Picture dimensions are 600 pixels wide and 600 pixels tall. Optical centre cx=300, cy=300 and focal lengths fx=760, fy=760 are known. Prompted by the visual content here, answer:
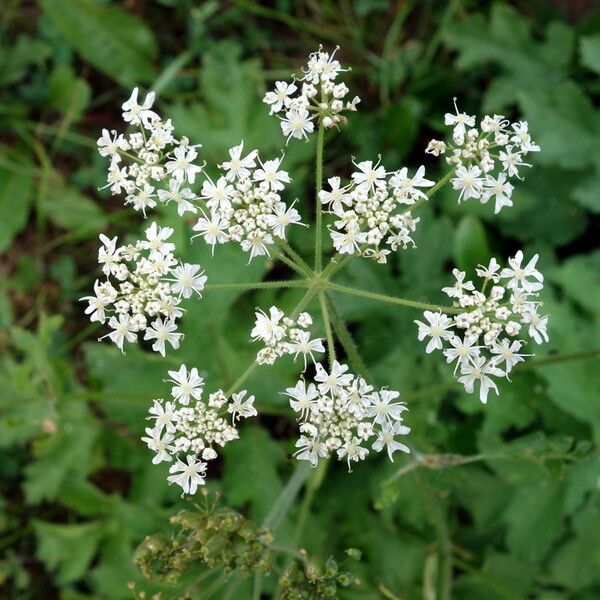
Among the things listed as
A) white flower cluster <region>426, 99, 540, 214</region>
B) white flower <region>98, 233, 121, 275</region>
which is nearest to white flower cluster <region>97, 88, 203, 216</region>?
white flower <region>98, 233, 121, 275</region>

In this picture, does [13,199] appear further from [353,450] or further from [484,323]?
[484,323]

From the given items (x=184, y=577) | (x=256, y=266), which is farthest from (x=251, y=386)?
(x=184, y=577)

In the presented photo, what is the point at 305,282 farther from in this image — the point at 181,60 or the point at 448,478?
the point at 181,60

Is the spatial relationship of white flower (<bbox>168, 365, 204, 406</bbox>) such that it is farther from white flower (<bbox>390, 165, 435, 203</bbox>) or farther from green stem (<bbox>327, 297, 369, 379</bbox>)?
white flower (<bbox>390, 165, 435, 203</bbox>)

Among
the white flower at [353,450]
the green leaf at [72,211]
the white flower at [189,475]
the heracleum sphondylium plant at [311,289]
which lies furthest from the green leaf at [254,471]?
the green leaf at [72,211]

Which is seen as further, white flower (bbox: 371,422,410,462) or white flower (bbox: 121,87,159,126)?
Answer: white flower (bbox: 121,87,159,126)

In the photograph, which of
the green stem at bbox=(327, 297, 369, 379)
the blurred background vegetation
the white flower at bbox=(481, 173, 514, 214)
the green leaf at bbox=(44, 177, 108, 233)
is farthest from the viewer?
the green leaf at bbox=(44, 177, 108, 233)
